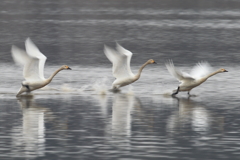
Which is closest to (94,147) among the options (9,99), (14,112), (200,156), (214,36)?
(200,156)

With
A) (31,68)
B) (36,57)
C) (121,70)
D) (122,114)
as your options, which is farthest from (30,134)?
(121,70)

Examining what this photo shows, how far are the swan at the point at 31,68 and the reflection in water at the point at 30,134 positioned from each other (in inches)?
75.3

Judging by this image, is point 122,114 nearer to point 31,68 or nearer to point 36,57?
point 31,68

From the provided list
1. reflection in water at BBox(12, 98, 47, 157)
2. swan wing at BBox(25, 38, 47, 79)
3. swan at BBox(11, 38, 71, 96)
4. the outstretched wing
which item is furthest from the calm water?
swan wing at BBox(25, 38, 47, 79)

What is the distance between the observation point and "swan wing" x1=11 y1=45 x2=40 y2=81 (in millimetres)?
24594

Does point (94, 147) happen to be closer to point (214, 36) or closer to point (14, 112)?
point (14, 112)

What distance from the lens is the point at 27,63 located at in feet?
81.6

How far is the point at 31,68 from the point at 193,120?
7082 mm

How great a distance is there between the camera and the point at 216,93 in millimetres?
25156

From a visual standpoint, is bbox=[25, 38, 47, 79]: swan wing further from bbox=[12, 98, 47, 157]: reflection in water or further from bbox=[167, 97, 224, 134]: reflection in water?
bbox=[167, 97, 224, 134]: reflection in water

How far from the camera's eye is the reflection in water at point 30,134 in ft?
52.9

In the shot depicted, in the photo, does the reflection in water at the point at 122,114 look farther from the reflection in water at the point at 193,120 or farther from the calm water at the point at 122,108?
the reflection in water at the point at 193,120

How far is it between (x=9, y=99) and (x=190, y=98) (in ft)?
19.4

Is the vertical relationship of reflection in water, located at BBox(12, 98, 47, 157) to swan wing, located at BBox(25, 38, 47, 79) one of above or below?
below
